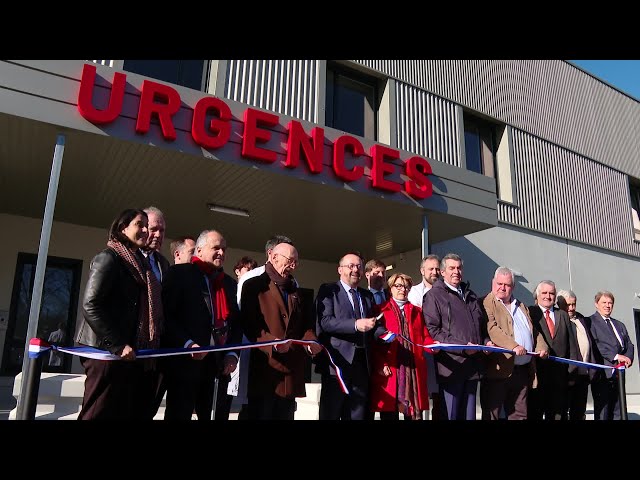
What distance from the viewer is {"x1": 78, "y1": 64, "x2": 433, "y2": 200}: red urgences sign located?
552cm

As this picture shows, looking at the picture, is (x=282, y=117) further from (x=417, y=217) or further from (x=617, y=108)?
(x=617, y=108)

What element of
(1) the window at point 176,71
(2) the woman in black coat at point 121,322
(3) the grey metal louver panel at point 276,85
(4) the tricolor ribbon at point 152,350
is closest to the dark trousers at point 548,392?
(4) the tricolor ribbon at point 152,350

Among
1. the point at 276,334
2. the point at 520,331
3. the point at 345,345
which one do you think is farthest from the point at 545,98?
the point at 276,334

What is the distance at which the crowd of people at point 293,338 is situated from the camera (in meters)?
3.00

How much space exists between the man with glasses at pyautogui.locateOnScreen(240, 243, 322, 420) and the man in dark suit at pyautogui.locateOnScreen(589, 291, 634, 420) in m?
4.06

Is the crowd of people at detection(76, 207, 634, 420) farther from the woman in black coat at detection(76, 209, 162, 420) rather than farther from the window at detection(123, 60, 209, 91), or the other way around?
the window at detection(123, 60, 209, 91)

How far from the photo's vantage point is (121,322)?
2939 millimetres

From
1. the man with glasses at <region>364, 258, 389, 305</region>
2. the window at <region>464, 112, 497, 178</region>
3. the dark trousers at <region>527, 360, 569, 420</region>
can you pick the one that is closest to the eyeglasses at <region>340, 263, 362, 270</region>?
the man with glasses at <region>364, 258, 389, 305</region>

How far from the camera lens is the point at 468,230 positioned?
898 cm

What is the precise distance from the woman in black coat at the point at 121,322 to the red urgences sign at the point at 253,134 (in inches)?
114

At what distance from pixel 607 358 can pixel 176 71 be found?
26.7 ft

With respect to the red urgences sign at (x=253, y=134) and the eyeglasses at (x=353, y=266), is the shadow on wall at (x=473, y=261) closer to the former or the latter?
the red urgences sign at (x=253, y=134)

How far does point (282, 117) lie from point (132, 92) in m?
1.89

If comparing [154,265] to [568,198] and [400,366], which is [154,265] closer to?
[400,366]
